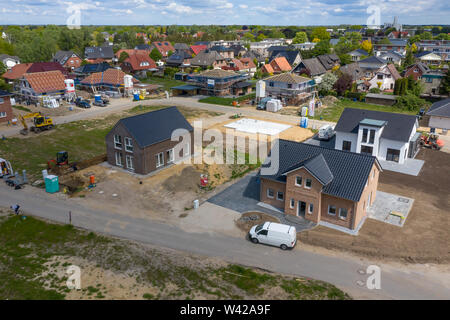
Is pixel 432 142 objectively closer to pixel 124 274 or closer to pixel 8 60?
pixel 124 274

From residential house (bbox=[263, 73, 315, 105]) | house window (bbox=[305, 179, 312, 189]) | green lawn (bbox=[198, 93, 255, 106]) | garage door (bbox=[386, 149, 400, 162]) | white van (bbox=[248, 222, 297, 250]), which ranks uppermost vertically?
residential house (bbox=[263, 73, 315, 105])

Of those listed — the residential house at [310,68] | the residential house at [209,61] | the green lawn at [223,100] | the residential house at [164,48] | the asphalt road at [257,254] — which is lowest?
the asphalt road at [257,254]

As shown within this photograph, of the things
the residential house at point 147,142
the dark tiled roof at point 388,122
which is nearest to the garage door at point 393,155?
the dark tiled roof at point 388,122

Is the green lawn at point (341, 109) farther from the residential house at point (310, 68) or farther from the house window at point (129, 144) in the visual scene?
the house window at point (129, 144)

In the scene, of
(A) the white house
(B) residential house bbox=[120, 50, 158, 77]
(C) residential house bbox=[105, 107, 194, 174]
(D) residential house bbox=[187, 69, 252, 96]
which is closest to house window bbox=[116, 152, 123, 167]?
(C) residential house bbox=[105, 107, 194, 174]

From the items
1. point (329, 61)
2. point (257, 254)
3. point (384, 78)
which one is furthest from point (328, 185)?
point (329, 61)

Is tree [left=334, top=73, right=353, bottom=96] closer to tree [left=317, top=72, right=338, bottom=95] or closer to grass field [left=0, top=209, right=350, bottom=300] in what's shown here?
tree [left=317, top=72, right=338, bottom=95]
